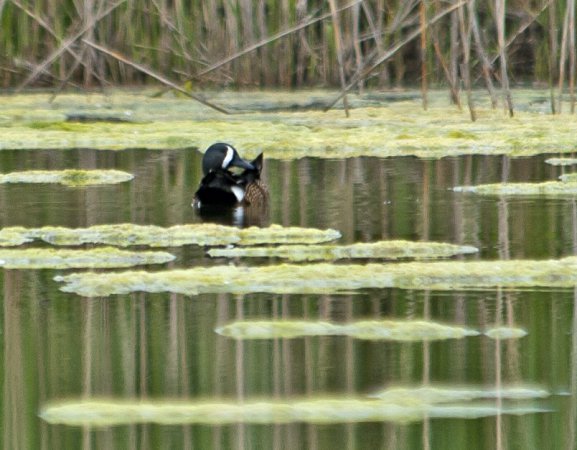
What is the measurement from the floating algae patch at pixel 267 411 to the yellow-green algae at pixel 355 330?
0.81 metres

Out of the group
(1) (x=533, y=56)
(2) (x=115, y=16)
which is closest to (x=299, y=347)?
(2) (x=115, y=16)

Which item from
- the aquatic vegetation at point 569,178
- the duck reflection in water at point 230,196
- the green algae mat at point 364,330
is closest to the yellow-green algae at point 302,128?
the aquatic vegetation at point 569,178

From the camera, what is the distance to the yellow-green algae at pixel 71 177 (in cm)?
966

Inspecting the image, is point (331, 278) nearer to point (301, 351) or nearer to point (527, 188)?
point (301, 351)

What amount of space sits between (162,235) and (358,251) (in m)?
1.06

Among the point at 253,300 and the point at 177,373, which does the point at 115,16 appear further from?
the point at 177,373

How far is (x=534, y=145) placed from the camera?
436 inches

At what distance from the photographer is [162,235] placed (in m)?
7.18

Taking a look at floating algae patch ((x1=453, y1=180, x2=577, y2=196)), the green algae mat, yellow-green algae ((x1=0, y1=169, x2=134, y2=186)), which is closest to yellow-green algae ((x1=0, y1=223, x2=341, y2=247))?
floating algae patch ((x1=453, y1=180, x2=577, y2=196))

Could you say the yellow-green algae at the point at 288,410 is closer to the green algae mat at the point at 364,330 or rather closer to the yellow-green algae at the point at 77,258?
the green algae mat at the point at 364,330

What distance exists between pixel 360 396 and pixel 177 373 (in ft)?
2.01

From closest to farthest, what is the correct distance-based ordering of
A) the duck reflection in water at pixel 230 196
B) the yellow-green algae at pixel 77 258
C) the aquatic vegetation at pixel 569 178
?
the yellow-green algae at pixel 77 258 < the duck reflection in water at pixel 230 196 < the aquatic vegetation at pixel 569 178

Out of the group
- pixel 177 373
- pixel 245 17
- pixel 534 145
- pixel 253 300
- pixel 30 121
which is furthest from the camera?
pixel 245 17

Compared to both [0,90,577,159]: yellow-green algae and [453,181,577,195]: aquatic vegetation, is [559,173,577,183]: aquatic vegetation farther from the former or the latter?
[0,90,577,159]: yellow-green algae
